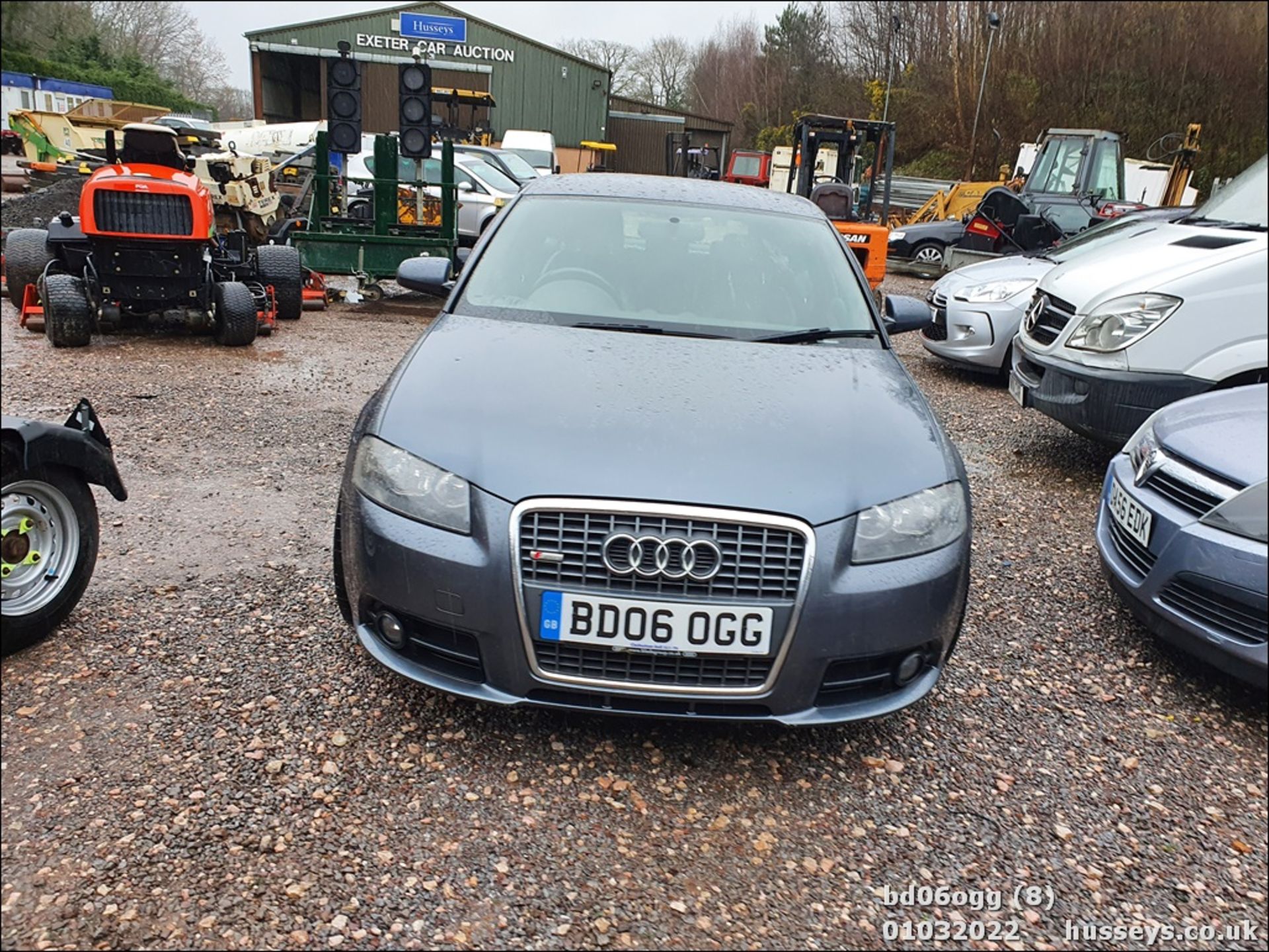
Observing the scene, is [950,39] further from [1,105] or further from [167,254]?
[167,254]

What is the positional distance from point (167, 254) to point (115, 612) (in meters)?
5.35

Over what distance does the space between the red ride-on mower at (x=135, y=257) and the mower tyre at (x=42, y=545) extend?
5171 millimetres

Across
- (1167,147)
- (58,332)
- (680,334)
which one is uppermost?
(1167,147)

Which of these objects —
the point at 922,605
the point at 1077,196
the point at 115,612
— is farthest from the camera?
the point at 1077,196

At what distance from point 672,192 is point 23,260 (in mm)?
7014

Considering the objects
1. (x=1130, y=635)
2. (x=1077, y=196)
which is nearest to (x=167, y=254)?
(x=1130, y=635)

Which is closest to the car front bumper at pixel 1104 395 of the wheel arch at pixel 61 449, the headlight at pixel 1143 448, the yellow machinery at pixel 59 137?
the headlight at pixel 1143 448

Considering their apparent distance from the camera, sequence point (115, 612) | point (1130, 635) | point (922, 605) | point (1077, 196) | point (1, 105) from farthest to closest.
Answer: point (1077, 196) < point (1130, 635) < point (115, 612) < point (922, 605) < point (1, 105)

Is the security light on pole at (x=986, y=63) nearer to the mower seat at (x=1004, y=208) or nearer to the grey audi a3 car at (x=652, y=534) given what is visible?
the grey audi a3 car at (x=652, y=534)

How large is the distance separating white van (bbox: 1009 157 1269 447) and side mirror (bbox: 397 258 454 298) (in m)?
3.00

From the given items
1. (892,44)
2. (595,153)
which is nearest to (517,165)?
(892,44)

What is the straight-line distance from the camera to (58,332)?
23.5ft

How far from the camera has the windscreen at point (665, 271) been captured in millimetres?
3285

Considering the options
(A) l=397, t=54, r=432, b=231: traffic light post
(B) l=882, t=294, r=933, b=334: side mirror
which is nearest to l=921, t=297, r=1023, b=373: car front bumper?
(B) l=882, t=294, r=933, b=334: side mirror
